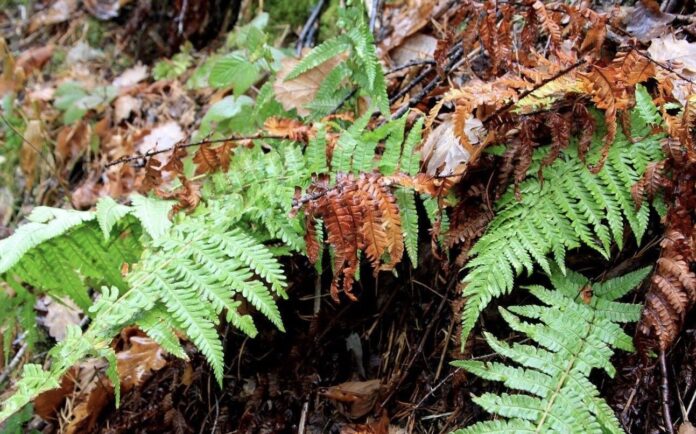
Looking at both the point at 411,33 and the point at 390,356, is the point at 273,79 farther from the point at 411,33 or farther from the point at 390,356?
the point at 390,356

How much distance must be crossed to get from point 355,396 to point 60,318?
6.59ft

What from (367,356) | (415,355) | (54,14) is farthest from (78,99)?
(415,355)

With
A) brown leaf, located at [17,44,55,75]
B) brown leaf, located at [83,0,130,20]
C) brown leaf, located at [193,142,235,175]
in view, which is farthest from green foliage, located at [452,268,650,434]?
brown leaf, located at [17,44,55,75]

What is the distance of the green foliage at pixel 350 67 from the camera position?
2.32 m

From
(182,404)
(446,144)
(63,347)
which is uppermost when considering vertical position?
(446,144)

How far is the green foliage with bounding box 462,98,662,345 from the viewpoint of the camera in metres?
1.81

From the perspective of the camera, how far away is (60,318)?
332 centimetres

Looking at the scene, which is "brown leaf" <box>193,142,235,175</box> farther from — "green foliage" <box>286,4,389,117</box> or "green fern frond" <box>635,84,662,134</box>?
"green fern frond" <box>635,84,662,134</box>

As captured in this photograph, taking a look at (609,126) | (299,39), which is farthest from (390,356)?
(299,39)

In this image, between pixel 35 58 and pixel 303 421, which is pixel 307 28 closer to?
pixel 303 421

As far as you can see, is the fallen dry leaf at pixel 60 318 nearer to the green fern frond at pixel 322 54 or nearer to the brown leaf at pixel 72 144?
the brown leaf at pixel 72 144

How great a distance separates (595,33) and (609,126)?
475 mm

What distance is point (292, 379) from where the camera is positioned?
7.73 ft

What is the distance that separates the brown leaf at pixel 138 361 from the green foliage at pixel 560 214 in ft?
5.31
